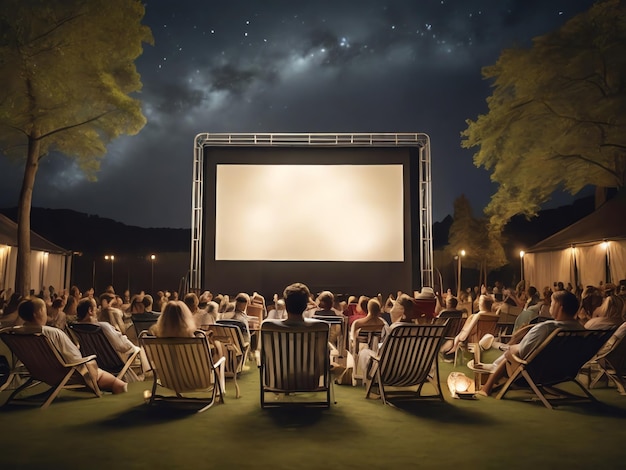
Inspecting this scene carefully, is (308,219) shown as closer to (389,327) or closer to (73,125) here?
(73,125)

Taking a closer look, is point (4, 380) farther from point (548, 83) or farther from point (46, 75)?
point (548, 83)

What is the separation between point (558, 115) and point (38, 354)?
527 inches

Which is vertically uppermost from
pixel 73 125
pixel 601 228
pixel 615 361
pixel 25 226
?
pixel 73 125

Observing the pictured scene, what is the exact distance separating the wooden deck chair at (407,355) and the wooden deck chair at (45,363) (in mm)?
2396

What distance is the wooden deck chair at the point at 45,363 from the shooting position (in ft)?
14.8

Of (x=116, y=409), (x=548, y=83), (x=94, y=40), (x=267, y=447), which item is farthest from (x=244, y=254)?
(x=267, y=447)

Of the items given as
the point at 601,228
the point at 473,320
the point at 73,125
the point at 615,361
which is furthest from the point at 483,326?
the point at 73,125

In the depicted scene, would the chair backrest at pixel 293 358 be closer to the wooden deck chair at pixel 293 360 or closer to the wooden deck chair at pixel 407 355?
the wooden deck chair at pixel 293 360

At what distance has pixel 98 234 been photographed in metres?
42.1

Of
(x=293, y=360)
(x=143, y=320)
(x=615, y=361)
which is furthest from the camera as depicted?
(x=143, y=320)

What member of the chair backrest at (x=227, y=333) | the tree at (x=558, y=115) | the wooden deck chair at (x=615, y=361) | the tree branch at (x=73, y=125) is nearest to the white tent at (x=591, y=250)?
the tree at (x=558, y=115)

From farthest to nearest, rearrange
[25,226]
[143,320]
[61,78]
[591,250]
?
[591,250] → [25,226] → [61,78] → [143,320]

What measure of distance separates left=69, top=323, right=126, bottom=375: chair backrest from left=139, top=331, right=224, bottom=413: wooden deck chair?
89cm

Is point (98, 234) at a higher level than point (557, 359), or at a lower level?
higher
